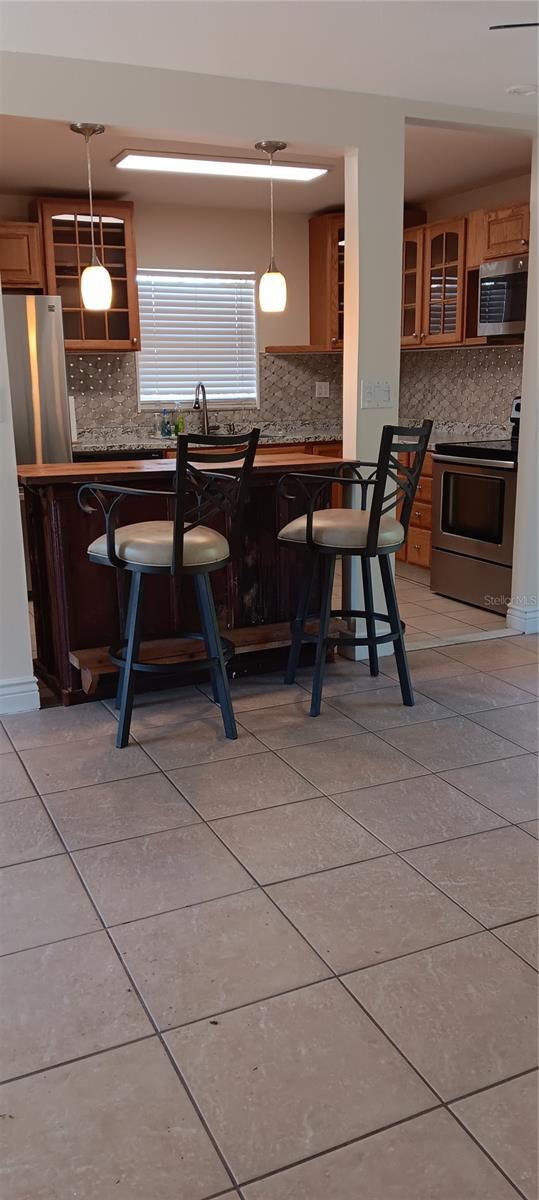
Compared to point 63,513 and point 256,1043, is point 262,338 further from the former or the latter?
point 256,1043

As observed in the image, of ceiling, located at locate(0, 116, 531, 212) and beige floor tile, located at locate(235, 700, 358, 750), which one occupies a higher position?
ceiling, located at locate(0, 116, 531, 212)

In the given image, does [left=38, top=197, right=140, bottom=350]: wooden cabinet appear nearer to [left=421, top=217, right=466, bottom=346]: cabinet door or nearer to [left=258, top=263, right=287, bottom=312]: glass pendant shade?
[left=258, top=263, right=287, bottom=312]: glass pendant shade

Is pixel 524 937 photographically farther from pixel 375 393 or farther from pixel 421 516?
pixel 421 516

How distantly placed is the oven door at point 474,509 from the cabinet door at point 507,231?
121cm

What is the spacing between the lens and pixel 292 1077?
166 cm

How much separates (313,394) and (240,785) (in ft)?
14.9

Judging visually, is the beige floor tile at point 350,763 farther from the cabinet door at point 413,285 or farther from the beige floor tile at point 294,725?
the cabinet door at point 413,285

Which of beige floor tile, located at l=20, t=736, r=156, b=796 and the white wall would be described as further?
the white wall

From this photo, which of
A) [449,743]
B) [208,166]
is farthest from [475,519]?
[208,166]

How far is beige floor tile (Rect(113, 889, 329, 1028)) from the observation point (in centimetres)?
188

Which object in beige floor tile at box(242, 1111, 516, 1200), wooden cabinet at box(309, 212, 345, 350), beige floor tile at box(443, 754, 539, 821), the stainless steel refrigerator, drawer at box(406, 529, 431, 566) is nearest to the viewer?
beige floor tile at box(242, 1111, 516, 1200)

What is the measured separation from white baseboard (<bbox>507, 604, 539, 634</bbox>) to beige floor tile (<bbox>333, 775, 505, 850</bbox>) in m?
1.87

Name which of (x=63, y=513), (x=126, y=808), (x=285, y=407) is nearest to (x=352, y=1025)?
(x=126, y=808)

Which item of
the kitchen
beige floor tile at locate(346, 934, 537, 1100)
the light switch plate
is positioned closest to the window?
the kitchen
